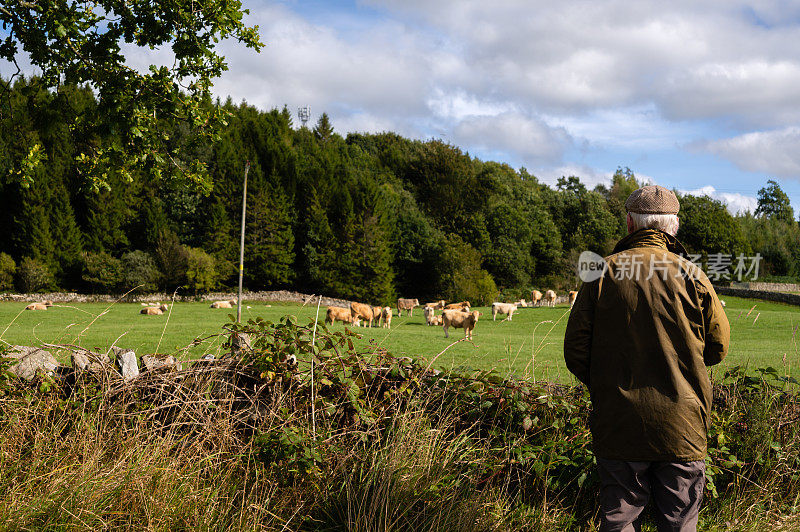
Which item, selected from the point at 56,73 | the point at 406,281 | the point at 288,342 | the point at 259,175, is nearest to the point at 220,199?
the point at 259,175

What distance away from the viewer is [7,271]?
46625 millimetres

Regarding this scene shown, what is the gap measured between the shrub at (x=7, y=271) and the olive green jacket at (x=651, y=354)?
5323 cm

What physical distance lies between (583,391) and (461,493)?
5.30 feet

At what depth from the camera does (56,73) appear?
8289 mm

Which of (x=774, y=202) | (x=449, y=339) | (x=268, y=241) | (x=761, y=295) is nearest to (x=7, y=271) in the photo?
(x=268, y=241)

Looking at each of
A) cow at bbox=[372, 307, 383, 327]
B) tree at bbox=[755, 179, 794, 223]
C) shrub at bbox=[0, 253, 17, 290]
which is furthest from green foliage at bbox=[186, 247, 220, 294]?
tree at bbox=[755, 179, 794, 223]

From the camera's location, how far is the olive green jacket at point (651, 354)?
2.82 m

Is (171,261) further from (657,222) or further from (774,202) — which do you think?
(774,202)

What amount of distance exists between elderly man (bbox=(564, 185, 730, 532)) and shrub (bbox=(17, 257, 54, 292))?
5224cm

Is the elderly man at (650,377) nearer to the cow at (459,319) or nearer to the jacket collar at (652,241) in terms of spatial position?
the jacket collar at (652,241)

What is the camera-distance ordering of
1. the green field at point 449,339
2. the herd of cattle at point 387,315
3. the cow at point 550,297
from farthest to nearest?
the cow at point 550,297, the herd of cattle at point 387,315, the green field at point 449,339

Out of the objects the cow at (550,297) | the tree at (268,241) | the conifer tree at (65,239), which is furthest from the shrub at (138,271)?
the cow at (550,297)

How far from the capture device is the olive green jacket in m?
2.82

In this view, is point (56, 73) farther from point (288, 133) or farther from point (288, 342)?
point (288, 133)
